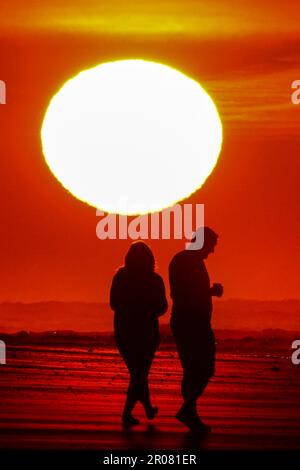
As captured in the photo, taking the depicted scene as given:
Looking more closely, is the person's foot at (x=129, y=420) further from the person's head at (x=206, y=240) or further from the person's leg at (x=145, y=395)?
the person's head at (x=206, y=240)

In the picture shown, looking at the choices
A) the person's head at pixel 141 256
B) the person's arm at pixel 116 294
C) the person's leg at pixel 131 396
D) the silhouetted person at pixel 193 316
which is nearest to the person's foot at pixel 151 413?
the person's leg at pixel 131 396

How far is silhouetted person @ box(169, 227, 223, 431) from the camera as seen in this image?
17.4 meters

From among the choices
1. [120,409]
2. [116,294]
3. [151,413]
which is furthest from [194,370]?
[120,409]

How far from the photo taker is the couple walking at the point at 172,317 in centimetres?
1744

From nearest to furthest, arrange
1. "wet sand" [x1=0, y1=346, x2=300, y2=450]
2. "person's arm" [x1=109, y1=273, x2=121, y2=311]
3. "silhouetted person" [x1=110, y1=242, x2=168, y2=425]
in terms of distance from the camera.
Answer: "wet sand" [x1=0, y1=346, x2=300, y2=450], "silhouetted person" [x1=110, y1=242, x2=168, y2=425], "person's arm" [x1=109, y1=273, x2=121, y2=311]

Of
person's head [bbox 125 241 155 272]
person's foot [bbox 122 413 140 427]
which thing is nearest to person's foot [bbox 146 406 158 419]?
person's foot [bbox 122 413 140 427]

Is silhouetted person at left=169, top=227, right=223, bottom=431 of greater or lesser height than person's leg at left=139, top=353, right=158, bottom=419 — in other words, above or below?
above

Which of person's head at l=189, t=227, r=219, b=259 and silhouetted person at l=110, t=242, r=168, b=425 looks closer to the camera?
person's head at l=189, t=227, r=219, b=259

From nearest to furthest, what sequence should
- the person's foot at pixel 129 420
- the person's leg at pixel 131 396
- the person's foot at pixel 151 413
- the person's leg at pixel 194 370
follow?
the person's foot at pixel 129 420 → the person's leg at pixel 131 396 → the person's leg at pixel 194 370 → the person's foot at pixel 151 413

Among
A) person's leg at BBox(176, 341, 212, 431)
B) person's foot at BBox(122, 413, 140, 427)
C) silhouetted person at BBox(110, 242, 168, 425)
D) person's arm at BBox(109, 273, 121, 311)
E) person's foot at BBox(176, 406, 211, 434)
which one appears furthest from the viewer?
person's arm at BBox(109, 273, 121, 311)

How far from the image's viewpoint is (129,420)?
1717 cm

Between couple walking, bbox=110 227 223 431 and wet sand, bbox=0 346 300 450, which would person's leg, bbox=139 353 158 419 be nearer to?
couple walking, bbox=110 227 223 431

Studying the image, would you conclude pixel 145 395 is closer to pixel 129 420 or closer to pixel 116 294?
pixel 129 420

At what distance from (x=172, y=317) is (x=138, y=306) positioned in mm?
497
